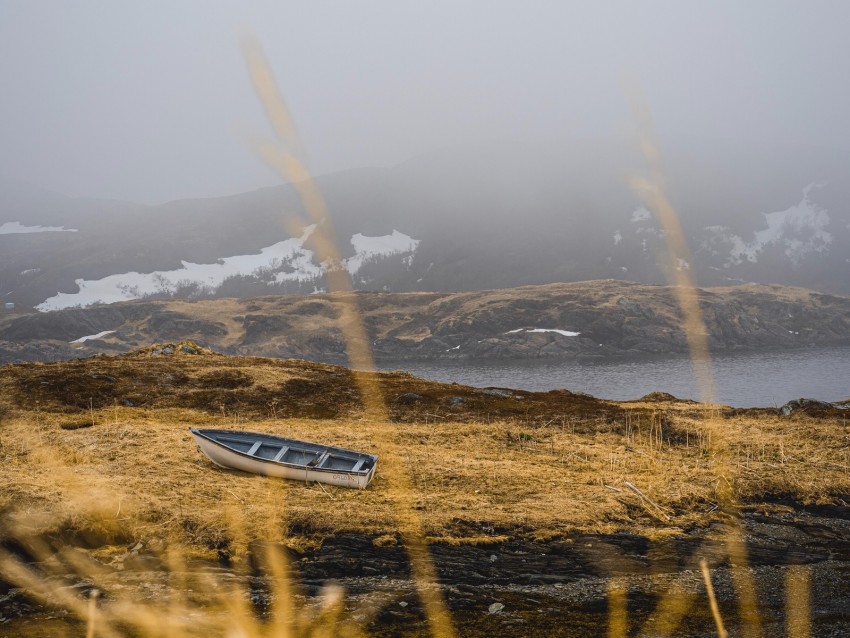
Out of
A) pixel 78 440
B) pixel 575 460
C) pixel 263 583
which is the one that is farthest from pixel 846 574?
pixel 78 440

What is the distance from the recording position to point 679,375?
10925cm

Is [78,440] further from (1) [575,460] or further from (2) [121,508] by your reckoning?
(1) [575,460]

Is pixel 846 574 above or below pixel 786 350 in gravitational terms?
below

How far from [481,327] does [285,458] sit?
14892 centimetres

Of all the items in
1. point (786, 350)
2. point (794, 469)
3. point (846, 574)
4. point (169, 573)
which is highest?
point (786, 350)

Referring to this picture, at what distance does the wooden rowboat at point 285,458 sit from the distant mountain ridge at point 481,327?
124759mm

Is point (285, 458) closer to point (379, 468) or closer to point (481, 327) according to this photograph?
point (379, 468)

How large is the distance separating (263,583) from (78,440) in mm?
16395

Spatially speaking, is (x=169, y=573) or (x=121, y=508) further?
(x=121, y=508)

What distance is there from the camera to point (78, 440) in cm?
2688

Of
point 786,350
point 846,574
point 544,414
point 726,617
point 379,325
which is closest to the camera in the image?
point 726,617

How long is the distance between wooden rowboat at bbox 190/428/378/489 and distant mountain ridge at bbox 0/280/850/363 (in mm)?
124759

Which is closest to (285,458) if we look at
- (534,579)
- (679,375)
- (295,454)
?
(295,454)

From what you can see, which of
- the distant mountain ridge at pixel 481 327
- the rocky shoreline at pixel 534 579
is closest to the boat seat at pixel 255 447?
the rocky shoreline at pixel 534 579
